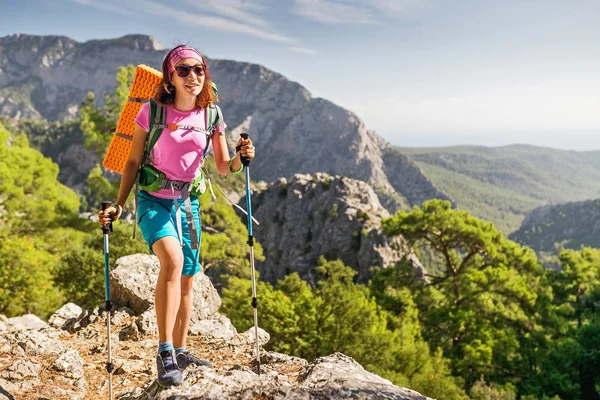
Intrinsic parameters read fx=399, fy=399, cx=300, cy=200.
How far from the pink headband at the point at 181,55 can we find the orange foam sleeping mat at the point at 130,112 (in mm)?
794

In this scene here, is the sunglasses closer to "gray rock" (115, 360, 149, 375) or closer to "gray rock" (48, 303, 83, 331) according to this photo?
"gray rock" (115, 360, 149, 375)

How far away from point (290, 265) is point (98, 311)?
68543 mm

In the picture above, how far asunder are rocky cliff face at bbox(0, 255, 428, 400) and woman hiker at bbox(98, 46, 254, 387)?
1.99 feet

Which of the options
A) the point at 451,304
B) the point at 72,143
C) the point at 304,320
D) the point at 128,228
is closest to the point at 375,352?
the point at 304,320

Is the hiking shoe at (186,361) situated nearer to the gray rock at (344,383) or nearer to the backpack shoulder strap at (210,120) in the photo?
the gray rock at (344,383)

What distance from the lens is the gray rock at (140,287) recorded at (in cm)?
818

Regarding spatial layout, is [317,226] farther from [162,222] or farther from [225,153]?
[162,222]

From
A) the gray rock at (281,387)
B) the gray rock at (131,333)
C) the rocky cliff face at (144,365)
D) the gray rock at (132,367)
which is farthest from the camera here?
the gray rock at (131,333)

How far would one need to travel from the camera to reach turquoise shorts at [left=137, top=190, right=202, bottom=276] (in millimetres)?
3768

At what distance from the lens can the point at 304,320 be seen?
18359mm

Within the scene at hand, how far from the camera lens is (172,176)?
153 inches

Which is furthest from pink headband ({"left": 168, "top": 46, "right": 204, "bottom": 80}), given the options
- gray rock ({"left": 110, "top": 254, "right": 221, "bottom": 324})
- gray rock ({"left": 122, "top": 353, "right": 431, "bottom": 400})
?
gray rock ({"left": 110, "top": 254, "right": 221, "bottom": 324})

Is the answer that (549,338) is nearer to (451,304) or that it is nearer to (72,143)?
(451,304)

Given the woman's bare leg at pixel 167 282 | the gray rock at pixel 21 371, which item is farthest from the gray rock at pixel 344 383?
the gray rock at pixel 21 371
